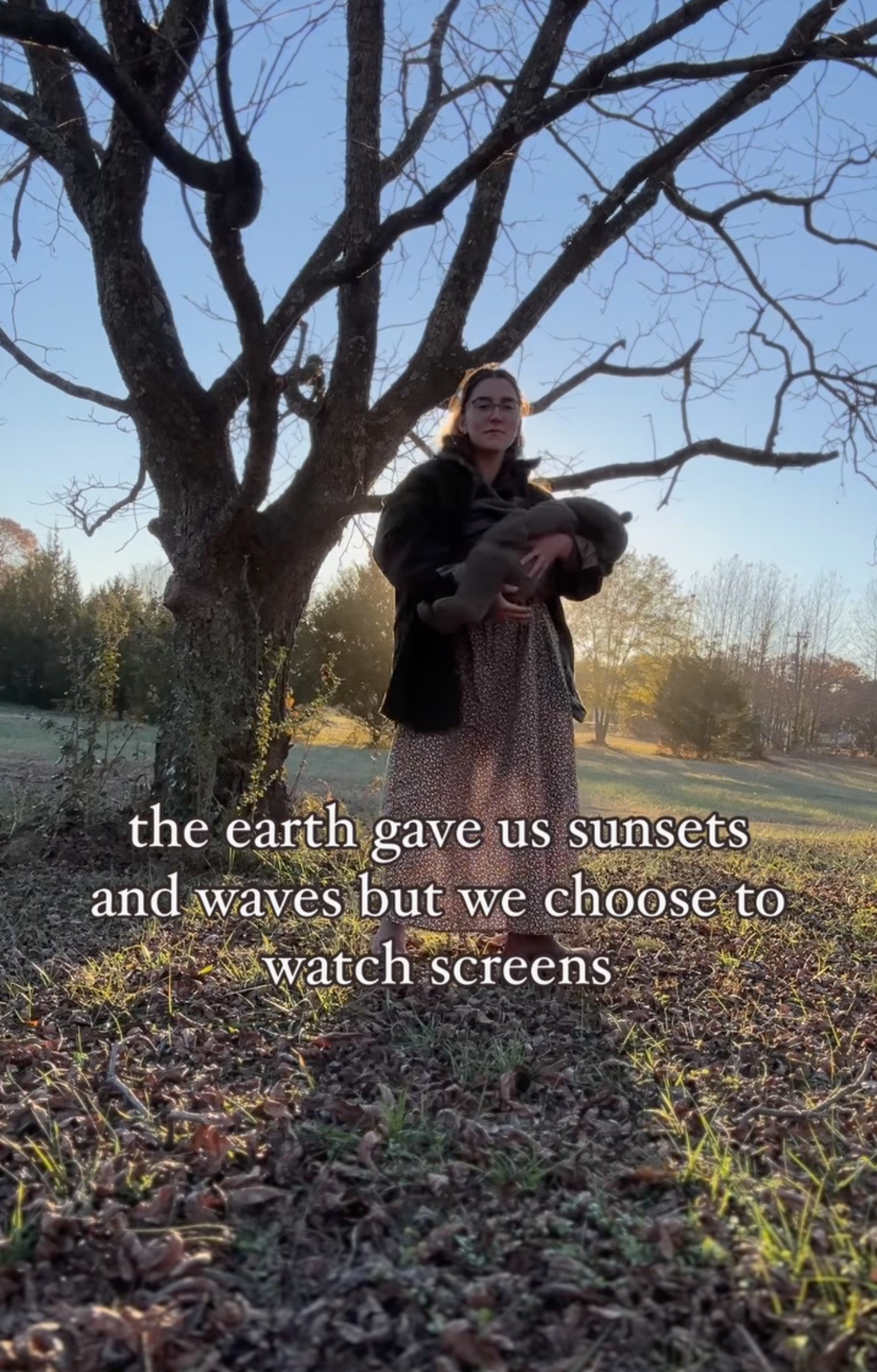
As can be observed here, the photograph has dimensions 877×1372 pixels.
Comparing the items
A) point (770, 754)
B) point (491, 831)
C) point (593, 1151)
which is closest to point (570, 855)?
point (491, 831)

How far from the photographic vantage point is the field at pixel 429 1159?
3.94ft

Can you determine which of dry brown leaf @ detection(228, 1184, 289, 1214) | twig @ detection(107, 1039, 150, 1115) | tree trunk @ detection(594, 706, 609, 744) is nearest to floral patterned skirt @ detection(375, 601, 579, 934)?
twig @ detection(107, 1039, 150, 1115)

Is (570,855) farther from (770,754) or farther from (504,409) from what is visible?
(770,754)

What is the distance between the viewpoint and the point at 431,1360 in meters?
1.15

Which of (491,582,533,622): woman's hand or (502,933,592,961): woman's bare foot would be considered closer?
(491,582,533,622): woman's hand

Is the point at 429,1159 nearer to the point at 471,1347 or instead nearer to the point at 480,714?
the point at 471,1347

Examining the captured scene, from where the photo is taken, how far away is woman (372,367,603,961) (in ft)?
9.30

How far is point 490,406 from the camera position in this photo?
289 cm

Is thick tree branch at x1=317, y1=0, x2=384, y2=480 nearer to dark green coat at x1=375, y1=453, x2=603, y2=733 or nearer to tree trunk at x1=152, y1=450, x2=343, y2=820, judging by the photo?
tree trunk at x1=152, y1=450, x2=343, y2=820

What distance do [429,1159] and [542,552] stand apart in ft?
5.48

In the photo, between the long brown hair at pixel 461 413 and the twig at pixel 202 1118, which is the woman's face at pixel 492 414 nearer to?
the long brown hair at pixel 461 413


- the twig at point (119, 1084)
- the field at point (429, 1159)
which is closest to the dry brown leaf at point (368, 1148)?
the field at point (429, 1159)

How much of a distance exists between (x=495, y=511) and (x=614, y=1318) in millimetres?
2143

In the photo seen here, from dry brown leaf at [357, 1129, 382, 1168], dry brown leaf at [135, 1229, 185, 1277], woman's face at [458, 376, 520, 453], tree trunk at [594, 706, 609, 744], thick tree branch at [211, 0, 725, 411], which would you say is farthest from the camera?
tree trunk at [594, 706, 609, 744]
